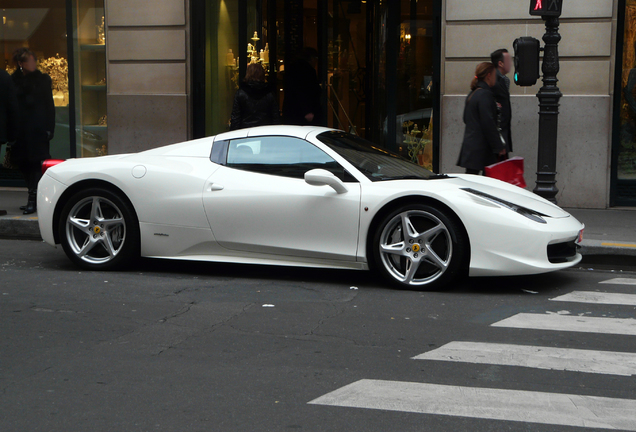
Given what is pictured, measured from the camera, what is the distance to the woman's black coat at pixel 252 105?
1023cm

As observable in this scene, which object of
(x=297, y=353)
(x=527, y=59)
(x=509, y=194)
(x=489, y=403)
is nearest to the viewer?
(x=489, y=403)

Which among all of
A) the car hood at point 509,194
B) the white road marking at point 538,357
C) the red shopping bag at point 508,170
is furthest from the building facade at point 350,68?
the white road marking at point 538,357

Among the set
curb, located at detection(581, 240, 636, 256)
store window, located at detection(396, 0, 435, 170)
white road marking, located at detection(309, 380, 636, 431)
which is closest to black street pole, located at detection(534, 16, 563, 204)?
curb, located at detection(581, 240, 636, 256)

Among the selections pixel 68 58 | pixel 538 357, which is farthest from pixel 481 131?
pixel 68 58

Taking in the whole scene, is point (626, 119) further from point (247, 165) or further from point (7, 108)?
point (7, 108)

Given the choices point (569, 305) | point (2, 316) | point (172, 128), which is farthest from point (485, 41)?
point (2, 316)

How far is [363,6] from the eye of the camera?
13.5m

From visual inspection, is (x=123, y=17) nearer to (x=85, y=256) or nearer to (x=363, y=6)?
(x=363, y=6)

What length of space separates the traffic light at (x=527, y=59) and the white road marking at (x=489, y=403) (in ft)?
18.6

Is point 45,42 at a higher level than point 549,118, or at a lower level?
higher

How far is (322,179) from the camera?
6.32 m

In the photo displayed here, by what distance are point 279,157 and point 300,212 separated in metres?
0.57

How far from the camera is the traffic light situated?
8.98 metres

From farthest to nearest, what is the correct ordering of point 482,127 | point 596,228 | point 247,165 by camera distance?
1. point 596,228
2. point 482,127
3. point 247,165
